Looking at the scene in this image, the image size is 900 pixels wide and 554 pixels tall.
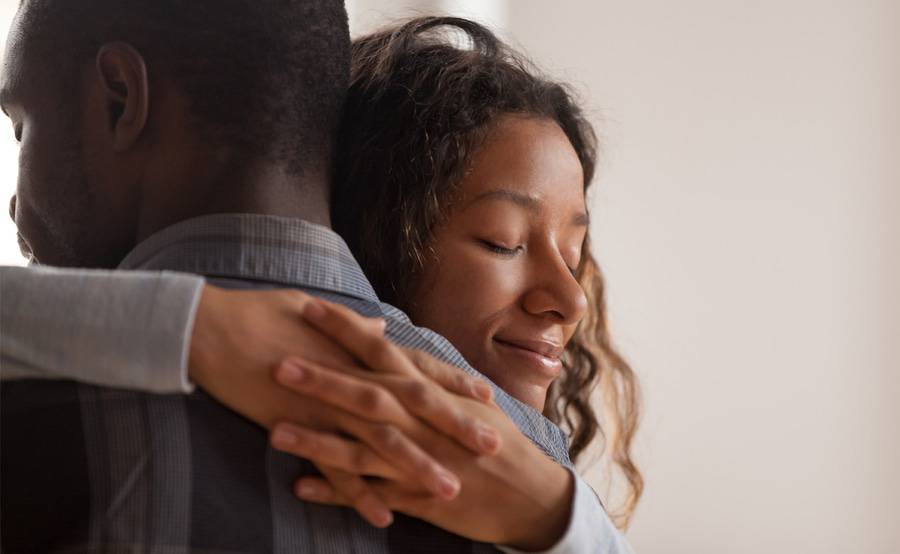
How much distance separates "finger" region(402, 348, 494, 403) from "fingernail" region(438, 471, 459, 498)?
0.09 m

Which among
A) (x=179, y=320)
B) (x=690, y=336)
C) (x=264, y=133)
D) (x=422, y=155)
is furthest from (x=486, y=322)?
(x=690, y=336)

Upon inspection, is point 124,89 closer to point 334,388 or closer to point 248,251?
point 248,251

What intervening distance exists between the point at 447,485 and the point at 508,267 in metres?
0.54

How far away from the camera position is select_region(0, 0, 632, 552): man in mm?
773

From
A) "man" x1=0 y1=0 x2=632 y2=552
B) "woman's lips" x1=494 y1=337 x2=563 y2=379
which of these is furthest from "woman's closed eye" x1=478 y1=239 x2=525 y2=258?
"man" x1=0 y1=0 x2=632 y2=552

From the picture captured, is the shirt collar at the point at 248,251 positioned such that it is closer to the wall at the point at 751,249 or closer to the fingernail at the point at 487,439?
the fingernail at the point at 487,439

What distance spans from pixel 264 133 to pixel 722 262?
182 centimetres

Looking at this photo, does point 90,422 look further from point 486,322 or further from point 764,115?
point 764,115

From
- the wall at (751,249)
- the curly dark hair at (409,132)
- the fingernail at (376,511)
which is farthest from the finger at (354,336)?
the wall at (751,249)

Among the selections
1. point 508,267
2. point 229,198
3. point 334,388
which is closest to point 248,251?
point 229,198

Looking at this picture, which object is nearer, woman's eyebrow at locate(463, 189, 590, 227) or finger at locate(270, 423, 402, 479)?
finger at locate(270, 423, 402, 479)

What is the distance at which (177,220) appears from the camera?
0.95 m

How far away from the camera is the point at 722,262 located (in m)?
2.59

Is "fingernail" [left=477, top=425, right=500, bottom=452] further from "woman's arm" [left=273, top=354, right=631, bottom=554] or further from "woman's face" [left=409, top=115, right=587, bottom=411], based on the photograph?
"woman's face" [left=409, top=115, right=587, bottom=411]
